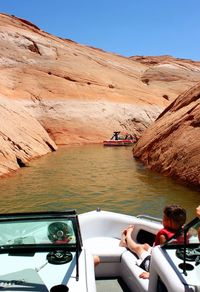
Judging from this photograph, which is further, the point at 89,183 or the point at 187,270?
the point at 89,183

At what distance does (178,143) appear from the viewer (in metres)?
17.1

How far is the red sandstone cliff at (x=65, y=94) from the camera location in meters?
38.7

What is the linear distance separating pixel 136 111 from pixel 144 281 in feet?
133

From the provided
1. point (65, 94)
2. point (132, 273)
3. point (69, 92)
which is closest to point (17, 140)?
point (132, 273)

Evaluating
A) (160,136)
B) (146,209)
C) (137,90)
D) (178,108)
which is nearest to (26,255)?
(146,209)

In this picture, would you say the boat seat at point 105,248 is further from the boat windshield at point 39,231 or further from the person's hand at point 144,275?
the boat windshield at point 39,231

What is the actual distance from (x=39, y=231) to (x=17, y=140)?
19.4m

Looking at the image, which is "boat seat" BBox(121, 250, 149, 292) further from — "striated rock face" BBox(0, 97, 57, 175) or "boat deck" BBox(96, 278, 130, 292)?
"striated rock face" BBox(0, 97, 57, 175)

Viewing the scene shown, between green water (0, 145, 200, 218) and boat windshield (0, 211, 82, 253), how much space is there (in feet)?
25.0

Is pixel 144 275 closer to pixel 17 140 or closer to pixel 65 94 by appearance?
pixel 17 140

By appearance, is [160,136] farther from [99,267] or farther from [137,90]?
[137,90]

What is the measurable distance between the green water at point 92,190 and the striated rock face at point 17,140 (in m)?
0.90

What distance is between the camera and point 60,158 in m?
24.6

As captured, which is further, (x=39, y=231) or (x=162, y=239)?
(x=162, y=239)
